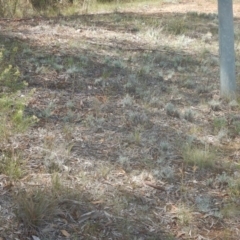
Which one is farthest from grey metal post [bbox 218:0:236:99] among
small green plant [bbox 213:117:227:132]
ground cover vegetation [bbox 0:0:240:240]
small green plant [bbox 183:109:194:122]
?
small green plant [bbox 183:109:194:122]

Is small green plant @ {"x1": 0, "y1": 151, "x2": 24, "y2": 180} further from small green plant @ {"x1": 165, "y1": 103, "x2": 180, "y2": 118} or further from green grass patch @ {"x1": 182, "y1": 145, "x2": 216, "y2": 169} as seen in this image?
small green plant @ {"x1": 165, "y1": 103, "x2": 180, "y2": 118}

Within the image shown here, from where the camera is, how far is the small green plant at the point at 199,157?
15.6 ft

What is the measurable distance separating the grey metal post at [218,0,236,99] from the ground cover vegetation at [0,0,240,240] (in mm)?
177

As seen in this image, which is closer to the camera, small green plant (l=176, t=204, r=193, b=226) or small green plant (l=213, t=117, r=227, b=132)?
small green plant (l=176, t=204, r=193, b=226)

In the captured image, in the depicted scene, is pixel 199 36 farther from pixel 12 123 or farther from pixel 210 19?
pixel 12 123

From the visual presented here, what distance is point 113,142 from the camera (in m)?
4.96

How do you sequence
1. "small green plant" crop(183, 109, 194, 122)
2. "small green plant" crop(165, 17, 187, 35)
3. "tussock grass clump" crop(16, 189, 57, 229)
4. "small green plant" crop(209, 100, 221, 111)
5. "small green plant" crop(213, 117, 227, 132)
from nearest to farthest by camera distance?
"tussock grass clump" crop(16, 189, 57, 229), "small green plant" crop(213, 117, 227, 132), "small green plant" crop(183, 109, 194, 122), "small green plant" crop(209, 100, 221, 111), "small green plant" crop(165, 17, 187, 35)

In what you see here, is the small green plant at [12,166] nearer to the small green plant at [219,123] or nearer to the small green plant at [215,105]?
the small green plant at [219,123]

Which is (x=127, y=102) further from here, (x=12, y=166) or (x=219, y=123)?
(x=12, y=166)

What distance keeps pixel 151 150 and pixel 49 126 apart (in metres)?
1.01

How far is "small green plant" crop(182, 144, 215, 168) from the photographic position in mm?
4766

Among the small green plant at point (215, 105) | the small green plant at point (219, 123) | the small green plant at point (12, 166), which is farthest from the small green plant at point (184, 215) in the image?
the small green plant at point (215, 105)

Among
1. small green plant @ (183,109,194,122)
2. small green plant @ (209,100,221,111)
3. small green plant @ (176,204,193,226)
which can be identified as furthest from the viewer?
small green plant @ (209,100,221,111)

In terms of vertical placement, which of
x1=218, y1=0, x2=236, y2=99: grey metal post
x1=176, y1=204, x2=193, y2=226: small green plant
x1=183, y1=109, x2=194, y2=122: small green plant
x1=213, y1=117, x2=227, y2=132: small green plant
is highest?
x1=218, y1=0, x2=236, y2=99: grey metal post
